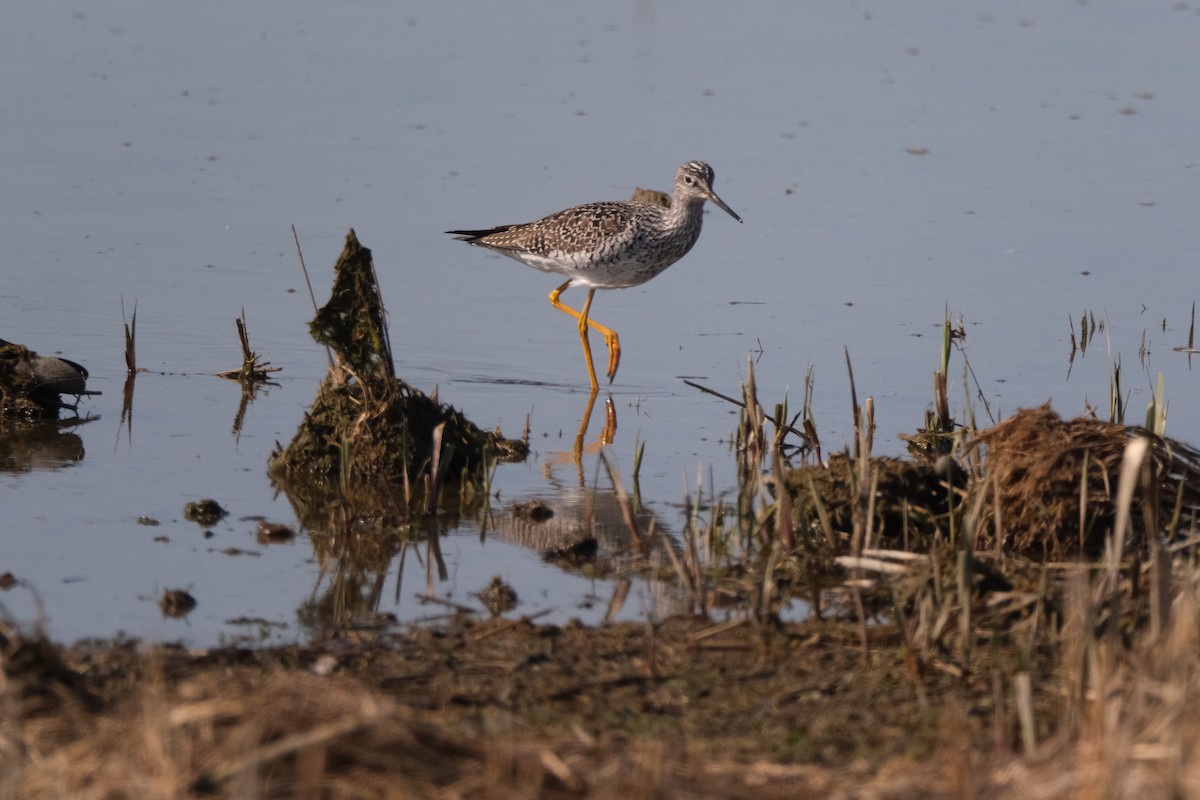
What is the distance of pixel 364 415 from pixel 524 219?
494cm

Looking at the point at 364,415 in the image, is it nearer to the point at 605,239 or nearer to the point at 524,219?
the point at 605,239

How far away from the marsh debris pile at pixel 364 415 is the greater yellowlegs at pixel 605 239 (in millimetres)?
2973

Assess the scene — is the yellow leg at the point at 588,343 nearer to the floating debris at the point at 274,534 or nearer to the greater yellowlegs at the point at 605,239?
the greater yellowlegs at the point at 605,239

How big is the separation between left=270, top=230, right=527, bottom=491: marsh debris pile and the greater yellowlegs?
297cm

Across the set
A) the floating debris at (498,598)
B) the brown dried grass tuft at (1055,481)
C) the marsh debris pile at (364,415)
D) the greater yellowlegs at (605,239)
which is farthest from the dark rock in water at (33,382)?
the brown dried grass tuft at (1055,481)

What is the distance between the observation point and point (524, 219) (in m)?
12.4

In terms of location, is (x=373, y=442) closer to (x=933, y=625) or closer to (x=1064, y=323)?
(x=933, y=625)

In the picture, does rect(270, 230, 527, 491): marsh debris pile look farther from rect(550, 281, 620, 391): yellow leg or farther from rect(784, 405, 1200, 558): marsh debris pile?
rect(550, 281, 620, 391): yellow leg

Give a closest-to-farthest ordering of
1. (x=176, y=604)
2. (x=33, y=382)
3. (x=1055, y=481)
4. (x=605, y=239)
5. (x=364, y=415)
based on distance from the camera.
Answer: (x=176, y=604) < (x=1055, y=481) < (x=364, y=415) < (x=33, y=382) < (x=605, y=239)

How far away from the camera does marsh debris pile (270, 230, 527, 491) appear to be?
7.65m

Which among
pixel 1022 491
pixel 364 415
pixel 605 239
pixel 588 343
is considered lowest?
pixel 1022 491

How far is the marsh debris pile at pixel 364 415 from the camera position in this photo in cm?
765

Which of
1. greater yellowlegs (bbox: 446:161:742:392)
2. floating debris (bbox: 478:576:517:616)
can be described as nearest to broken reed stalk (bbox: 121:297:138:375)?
greater yellowlegs (bbox: 446:161:742:392)

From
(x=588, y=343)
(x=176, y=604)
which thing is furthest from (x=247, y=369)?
(x=176, y=604)
